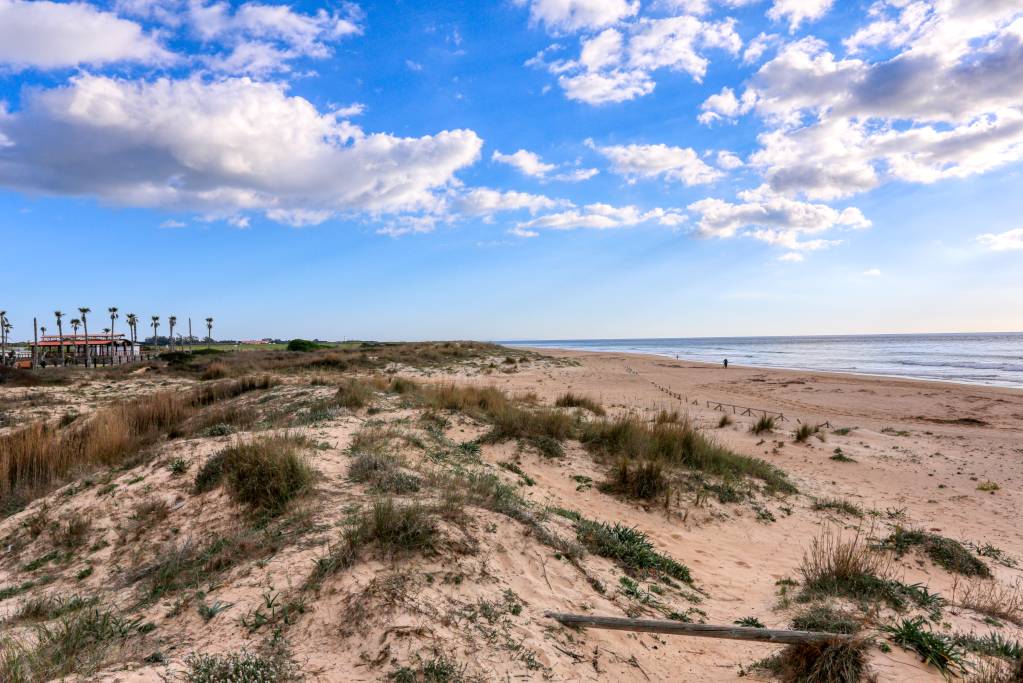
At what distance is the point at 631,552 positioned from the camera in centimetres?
561

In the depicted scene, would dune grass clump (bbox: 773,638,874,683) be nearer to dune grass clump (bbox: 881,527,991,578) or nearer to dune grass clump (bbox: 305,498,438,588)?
dune grass clump (bbox: 305,498,438,588)

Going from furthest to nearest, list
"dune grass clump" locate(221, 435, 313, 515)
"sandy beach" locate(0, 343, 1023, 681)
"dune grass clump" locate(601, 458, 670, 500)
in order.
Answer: "dune grass clump" locate(601, 458, 670, 500) → "dune grass clump" locate(221, 435, 313, 515) → "sandy beach" locate(0, 343, 1023, 681)

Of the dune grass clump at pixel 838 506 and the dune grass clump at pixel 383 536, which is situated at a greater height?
the dune grass clump at pixel 383 536

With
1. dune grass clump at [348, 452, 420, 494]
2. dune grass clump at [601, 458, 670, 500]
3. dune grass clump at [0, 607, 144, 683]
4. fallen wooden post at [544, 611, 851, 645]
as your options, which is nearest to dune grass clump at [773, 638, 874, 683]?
fallen wooden post at [544, 611, 851, 645]

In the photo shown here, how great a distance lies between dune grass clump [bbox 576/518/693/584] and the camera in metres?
5.44

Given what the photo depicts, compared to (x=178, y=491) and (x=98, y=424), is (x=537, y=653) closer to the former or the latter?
(x=178, y=491)

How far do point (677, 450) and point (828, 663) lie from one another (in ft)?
19.1

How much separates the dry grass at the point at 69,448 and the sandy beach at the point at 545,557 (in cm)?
88

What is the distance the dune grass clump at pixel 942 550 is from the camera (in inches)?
242

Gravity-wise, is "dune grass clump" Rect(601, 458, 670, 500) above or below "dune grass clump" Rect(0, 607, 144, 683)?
below

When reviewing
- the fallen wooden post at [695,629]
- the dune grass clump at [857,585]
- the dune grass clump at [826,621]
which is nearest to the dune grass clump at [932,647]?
the dune grass clump at [826,621]

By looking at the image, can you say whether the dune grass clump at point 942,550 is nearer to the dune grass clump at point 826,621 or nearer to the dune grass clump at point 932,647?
the dune grass clump at point 826,621

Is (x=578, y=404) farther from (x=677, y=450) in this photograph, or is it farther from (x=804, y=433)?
(x=677, y=450)

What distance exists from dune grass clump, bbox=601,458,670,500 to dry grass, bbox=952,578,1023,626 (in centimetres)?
343
